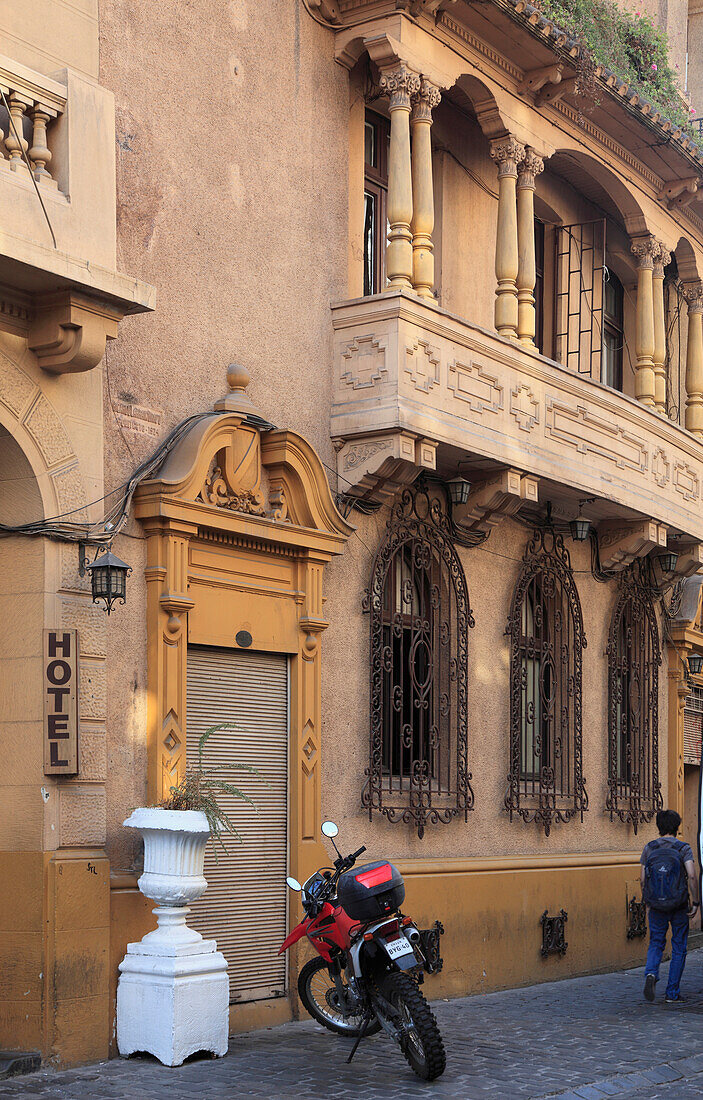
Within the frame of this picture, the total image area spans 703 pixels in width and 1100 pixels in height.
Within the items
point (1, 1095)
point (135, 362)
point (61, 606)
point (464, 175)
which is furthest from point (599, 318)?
point (1, 1095)

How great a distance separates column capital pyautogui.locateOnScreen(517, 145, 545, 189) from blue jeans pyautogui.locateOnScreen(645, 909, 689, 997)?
6.74m

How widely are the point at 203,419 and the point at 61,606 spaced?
194 cm

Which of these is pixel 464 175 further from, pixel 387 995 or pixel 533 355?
pixel 387 995

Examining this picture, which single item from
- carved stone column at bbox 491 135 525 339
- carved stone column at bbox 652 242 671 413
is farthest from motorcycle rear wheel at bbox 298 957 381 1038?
carved stone column at bbox 652 242 671 413

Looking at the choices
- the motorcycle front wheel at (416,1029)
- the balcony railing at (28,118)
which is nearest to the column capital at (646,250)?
the balcony railing at (28,118)

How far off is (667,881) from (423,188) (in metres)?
6.22

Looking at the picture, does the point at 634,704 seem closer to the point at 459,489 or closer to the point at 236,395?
the point at 459,489

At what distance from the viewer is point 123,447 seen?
33.0 feet

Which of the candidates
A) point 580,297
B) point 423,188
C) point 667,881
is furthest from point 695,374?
point 667,881

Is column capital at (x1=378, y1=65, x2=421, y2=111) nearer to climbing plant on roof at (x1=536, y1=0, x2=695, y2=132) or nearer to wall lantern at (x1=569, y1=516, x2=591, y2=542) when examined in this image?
climbing plant on roof at (x1=536, y1=0, x2=695, y2=132)

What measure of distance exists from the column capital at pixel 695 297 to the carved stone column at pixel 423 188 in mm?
6417

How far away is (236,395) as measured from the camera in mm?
10992

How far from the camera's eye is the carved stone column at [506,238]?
1375cm

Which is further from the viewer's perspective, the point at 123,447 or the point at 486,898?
the point at 486,898
